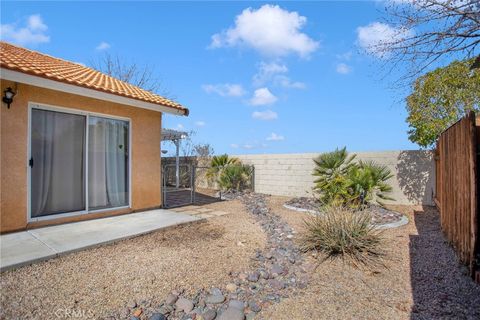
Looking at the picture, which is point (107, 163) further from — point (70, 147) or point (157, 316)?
point (157, 316)

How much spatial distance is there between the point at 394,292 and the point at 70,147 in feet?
21.3

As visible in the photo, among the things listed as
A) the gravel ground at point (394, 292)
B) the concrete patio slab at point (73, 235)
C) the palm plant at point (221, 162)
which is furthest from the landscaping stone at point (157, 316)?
the palm plant at point (221, 162)

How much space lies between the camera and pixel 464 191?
12.9ft

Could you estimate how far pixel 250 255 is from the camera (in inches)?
178

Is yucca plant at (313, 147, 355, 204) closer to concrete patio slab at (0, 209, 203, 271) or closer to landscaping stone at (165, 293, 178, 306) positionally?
concrete patio slab at (0, 209, 203, 271)

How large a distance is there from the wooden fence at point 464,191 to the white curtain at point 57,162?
23.3 feet

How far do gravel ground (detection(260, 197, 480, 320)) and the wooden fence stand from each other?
0.31 m

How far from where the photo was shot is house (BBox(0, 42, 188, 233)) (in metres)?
5.04

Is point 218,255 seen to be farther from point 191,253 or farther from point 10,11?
point 10,11

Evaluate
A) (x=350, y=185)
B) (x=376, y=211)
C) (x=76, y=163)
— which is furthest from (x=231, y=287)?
(x=376, y=211)

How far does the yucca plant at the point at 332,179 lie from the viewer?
7.82 metres

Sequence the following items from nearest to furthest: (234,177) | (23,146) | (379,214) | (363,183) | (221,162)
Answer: (23,146) < (379,214) < (363,183) < (234,177) < (221,162)

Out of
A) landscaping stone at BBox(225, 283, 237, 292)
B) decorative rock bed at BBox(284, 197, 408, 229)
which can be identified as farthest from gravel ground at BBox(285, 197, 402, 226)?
landscaping stone at BBox(225, 283, 237, 292)

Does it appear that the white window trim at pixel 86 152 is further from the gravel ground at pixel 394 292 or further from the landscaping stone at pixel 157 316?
the gravel ground at pixel 394 292
